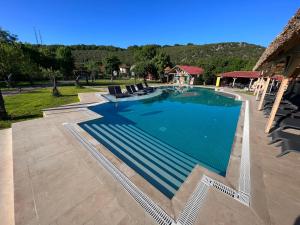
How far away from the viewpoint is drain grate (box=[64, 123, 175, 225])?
2.46 m

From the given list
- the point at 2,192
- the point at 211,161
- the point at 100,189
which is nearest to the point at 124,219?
the point at 100,189

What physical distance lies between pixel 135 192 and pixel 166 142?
3471 mm

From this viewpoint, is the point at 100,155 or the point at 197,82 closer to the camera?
the point at 100,155

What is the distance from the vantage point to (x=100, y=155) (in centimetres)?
425

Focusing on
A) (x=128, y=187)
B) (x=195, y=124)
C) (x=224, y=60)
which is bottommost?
(x=195, y=124)

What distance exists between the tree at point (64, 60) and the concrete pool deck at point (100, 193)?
120 ft

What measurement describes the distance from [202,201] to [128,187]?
4.94ft

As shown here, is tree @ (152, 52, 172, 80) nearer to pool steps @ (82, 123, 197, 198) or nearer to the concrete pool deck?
pool steps @ (82, 123, 197, 198)

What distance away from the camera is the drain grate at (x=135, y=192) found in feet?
8.05

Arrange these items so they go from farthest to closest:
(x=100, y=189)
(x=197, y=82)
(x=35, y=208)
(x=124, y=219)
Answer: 1. (x=197, y=82)
2. (x=100, y=189)
3. (x=35, y=208)
4. (x=124, y=219)

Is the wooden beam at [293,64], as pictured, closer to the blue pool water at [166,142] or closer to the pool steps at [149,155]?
the blue pool water at [166,142]

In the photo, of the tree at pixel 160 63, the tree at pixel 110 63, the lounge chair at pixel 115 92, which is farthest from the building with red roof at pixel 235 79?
the tree at pixel 110 63

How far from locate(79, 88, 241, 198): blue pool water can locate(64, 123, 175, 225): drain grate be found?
85cm

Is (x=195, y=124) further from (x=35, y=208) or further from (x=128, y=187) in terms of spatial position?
(x=35, y=208)
